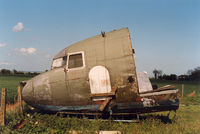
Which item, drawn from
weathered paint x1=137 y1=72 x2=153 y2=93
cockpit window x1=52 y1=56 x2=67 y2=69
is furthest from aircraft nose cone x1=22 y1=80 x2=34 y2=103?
weathered paint x1=137 y1=72 x2=153 y2=93

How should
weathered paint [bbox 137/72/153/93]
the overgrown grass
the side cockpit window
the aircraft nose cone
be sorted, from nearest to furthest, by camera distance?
the overgrown grass → the side cockpit window → the aircraft nose cone → weathered paint [bbox 137/72/153/93]

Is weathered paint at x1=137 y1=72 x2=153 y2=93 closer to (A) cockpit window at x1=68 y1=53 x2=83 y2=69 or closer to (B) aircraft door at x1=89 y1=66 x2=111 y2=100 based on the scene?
(B) aircraft door at x1=89 y1=66 x2=111 y2=100

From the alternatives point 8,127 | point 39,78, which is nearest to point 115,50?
point 39,78

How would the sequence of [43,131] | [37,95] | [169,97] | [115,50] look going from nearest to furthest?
[43,131]
[169,97]
[115,50]
[37,95]

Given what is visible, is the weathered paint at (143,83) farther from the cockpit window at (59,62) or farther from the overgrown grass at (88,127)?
the cockpit window at (59,62)

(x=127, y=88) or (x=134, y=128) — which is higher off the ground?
(x=127, y=88)

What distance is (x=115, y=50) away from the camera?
6812 millimetres

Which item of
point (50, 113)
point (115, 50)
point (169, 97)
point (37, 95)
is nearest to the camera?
point (169, 97)

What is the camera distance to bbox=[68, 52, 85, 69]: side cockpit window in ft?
23.5

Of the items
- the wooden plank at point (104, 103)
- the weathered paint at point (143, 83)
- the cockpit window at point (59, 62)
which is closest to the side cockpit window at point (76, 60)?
the cockpit window at point (59, 62)

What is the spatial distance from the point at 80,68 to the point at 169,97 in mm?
4220

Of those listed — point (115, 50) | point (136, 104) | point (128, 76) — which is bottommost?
point (136, 104)

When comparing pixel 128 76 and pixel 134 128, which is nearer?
pixel 134 128

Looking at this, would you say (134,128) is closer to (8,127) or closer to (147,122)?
(147,122)
